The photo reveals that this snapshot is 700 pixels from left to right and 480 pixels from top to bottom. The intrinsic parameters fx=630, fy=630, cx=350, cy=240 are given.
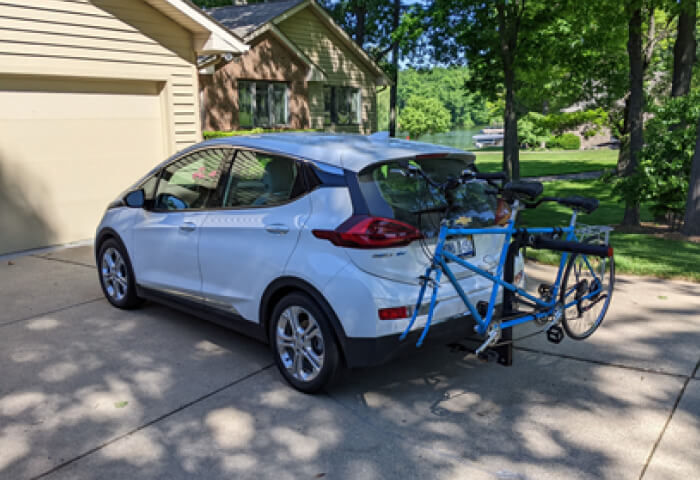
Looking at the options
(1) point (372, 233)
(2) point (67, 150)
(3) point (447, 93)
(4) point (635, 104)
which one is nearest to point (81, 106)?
(2) point (67, 150)

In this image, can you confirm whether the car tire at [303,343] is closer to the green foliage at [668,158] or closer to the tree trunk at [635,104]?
the green foliage at [668,158]

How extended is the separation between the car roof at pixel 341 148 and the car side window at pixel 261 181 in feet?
0.25

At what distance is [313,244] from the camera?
13.1ft

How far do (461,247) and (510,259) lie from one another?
34 cm

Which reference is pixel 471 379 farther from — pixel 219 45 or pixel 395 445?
pixel 219 45

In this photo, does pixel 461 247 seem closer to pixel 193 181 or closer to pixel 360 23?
pixel 193 181

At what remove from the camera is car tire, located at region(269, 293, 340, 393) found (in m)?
4.00

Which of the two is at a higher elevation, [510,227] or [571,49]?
[571,49]

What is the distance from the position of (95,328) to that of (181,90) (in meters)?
6.30

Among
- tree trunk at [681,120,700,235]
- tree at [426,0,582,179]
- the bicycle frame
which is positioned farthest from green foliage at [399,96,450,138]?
the bicycle frame

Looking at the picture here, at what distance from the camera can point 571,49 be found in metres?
16.1

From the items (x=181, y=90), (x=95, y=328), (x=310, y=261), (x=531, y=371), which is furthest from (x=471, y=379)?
(x=181, y=90)

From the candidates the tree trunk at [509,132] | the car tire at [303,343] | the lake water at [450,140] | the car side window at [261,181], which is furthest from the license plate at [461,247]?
the lake water at [450,140]

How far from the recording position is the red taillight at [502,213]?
439cm
